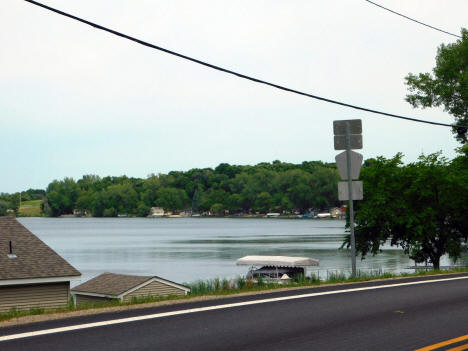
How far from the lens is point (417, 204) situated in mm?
39344

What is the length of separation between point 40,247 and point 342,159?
1661cm

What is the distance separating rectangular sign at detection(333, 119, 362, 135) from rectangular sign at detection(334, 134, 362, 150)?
0.36ft

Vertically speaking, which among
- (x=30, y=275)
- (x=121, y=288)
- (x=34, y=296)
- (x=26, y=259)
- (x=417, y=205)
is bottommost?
(x=121, y=288)

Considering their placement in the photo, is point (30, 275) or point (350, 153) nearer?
point (350, 153)

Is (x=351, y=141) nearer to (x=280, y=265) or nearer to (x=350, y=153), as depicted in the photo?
(x=350, y=153)

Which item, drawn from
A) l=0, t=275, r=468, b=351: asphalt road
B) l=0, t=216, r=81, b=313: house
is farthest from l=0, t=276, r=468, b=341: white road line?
l=0, t=216, r=81, b=313: house

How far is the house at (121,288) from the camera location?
93.3 ft

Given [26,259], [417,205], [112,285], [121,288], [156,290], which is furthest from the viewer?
[417,205]

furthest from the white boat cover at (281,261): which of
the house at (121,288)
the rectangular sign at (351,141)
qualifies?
the rectangular sign at (351,141)

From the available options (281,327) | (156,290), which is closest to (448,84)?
(156,290)

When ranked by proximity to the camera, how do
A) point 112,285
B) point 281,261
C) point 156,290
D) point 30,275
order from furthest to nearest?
point 281,261
point 156,290
point 112,285
point 30,275

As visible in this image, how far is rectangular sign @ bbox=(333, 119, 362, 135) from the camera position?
15445mm

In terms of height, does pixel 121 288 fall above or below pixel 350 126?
below

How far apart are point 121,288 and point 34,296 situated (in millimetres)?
4683
